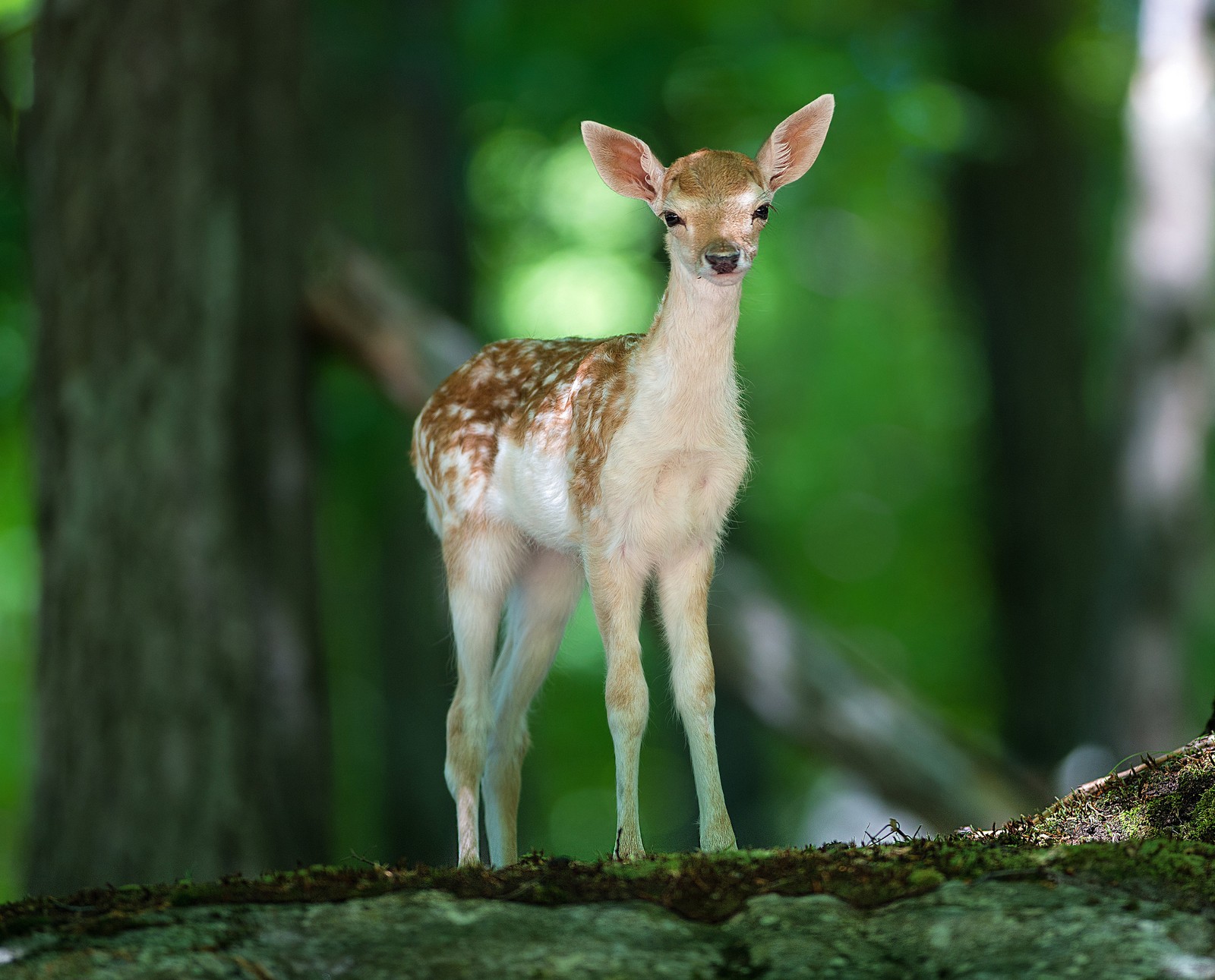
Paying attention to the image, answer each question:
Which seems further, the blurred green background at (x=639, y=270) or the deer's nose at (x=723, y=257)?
the blurred green background at (x=639, y=270)

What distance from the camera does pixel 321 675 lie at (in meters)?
9.56

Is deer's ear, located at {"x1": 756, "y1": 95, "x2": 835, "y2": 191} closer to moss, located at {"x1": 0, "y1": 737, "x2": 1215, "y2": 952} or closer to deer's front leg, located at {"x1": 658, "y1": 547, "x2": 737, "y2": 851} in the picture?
deer's front leg, located at {"x1": 658, "y1": 547, "x2": 737, "y2": 851}

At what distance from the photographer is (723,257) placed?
16.0 ft

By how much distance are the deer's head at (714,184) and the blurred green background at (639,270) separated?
64 cm

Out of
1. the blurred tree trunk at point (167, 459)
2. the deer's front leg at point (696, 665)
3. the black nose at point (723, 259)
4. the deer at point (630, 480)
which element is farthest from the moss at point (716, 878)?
the blurred tree trunk at point (167, 459)

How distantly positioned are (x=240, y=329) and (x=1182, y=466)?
23.4ft

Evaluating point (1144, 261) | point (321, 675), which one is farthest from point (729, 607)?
point (1144, 261)

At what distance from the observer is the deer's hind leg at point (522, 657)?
591cm

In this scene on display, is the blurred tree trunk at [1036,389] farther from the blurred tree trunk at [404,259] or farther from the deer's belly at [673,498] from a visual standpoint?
the deer's belly at [673,498]

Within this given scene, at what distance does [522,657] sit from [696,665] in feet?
3.59

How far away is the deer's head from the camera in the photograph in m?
5.00

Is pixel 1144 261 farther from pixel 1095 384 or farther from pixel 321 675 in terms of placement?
pixel 1095 384

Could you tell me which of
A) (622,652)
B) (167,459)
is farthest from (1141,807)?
(167,459)

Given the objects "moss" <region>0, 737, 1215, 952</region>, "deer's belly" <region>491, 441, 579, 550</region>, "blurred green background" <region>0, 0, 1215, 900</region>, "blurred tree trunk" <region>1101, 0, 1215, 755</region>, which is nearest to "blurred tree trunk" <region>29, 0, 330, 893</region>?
"blurred green background" <region>0, 0, 1215, 900</region>
